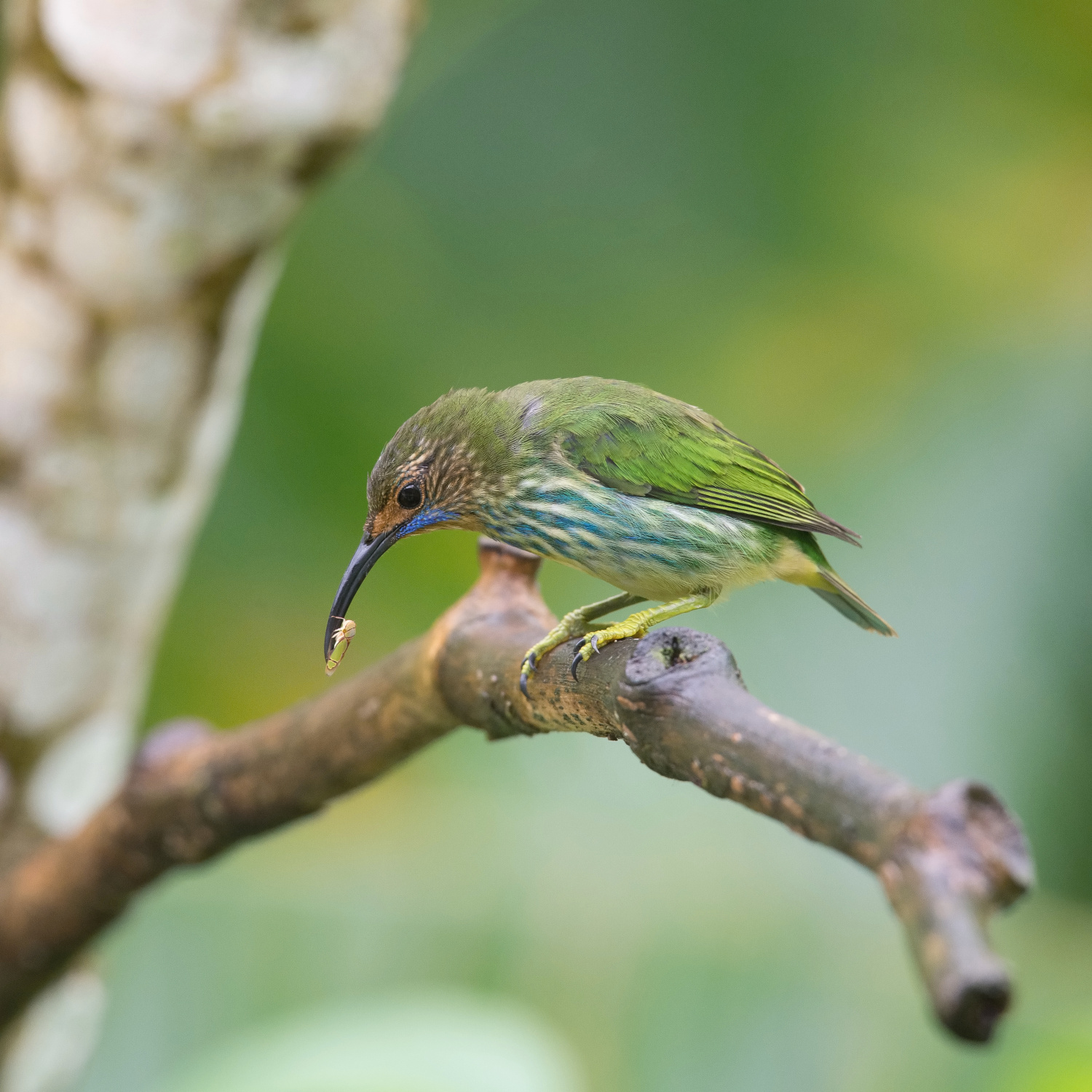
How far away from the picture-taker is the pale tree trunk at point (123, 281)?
212 cm

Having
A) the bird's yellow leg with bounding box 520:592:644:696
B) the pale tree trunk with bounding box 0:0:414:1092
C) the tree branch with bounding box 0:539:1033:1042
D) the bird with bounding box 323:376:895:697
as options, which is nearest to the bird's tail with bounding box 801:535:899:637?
the bird with bounding box 323:376:895:697

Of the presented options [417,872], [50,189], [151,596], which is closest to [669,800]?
[417,872]

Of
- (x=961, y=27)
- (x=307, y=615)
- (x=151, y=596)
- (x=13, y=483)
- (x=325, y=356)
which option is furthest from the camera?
(x=307, y=615)

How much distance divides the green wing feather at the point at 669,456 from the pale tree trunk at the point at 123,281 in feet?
3.14

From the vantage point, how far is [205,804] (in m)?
2.18

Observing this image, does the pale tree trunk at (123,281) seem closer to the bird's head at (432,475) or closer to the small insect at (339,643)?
the bird's head at (432,475)

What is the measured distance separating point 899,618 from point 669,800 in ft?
3.56

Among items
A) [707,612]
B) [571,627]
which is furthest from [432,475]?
[707,612]

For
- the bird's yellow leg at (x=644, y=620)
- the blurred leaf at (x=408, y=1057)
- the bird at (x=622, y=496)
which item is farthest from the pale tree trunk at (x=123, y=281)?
the bird's yellow leg at (x=644, y=620)

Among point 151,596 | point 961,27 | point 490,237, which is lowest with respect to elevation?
point 151,596

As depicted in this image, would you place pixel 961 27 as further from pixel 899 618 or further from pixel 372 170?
pixel 899 618

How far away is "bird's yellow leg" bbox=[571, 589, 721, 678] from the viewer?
152 centimetres

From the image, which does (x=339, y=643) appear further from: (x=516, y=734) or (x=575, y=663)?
(x=516, y=734)

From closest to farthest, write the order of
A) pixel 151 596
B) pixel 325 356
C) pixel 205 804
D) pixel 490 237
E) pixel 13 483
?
1. pixel 205 804
2. pixel 13 483
3. pixel 151 596
4. pixel 325 356
5. pixel 490 237
